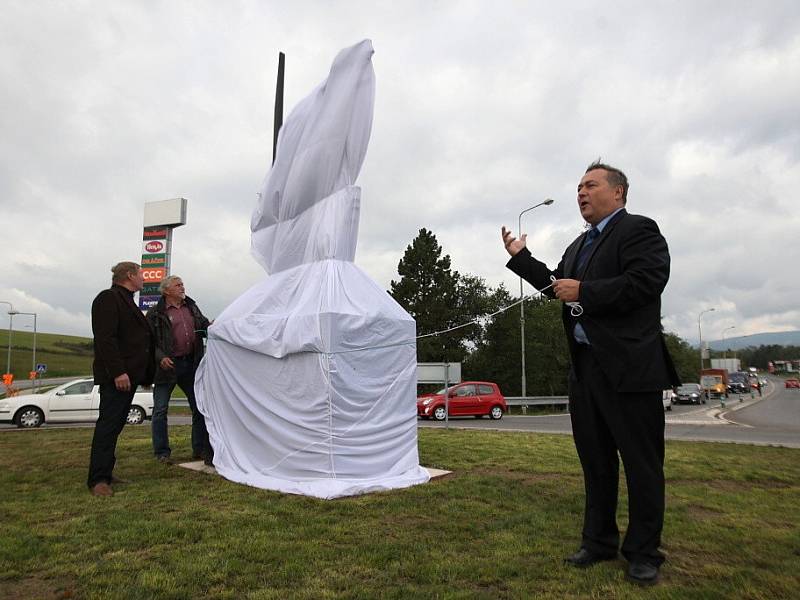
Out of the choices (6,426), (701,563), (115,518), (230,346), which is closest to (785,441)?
(701,563)

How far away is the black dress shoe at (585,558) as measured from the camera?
2.73 meters

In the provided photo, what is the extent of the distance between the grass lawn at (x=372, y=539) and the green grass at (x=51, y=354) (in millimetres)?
65385

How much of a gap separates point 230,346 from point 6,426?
463 inches

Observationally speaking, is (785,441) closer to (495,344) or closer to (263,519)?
(263,519)

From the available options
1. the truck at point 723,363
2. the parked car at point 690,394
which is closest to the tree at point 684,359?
the truck at point 723,363

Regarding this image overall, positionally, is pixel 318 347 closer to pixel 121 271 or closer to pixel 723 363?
pixel 121 271

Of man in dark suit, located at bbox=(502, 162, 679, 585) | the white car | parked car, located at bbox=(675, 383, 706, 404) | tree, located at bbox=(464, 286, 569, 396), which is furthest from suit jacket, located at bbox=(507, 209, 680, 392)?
tree, located at bbox=(464, 286, 569, 396)

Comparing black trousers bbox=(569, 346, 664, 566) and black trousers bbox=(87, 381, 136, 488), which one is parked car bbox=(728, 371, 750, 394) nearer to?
black trousers bbox=(569, 346, 664, 566)

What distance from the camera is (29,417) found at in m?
13.3

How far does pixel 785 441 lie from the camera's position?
1136 centimetres

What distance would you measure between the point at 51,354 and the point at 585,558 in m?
87.6

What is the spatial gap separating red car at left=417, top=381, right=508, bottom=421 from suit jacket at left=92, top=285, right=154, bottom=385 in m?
14.6

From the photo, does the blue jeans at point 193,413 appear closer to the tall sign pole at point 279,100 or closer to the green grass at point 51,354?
the tall sign pole at point 279,100

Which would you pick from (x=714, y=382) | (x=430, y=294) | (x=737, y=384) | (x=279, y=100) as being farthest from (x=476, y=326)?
(x=279, y=100)
